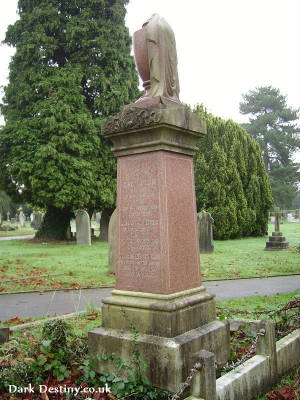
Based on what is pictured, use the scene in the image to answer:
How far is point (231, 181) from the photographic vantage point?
2647cm

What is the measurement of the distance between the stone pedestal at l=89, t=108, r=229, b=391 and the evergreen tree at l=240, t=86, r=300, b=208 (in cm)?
4756

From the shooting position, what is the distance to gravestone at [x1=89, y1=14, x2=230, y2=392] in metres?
3.93

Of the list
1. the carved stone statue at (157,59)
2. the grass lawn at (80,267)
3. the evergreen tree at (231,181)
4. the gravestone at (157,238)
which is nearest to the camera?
the gravestone at (157,238)

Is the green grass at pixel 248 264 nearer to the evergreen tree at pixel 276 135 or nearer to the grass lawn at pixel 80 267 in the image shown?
the grass lawn at pixel 80 267

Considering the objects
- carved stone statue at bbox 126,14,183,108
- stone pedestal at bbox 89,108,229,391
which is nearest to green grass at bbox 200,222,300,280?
stone pedestal at bbox 89,108,229,391

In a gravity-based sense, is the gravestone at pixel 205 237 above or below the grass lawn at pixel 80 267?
above

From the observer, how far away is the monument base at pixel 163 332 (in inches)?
146

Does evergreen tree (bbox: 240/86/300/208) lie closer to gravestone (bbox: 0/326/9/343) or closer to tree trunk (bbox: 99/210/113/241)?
tree trunk (bbox: 99/210/113/241)

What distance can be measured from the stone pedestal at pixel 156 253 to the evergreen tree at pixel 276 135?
4756 cm

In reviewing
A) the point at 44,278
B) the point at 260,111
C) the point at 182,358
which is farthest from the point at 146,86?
the point at 260,111

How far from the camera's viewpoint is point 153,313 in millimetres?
3947

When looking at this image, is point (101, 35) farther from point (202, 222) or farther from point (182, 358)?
point (182, 358)

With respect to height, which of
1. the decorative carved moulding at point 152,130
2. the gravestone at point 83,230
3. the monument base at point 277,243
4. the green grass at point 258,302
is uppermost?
the decorative carved moulding at point 152,130

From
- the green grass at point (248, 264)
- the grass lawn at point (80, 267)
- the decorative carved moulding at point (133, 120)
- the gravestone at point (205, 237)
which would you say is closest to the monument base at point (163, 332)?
the decorative carved moulding at point (133, 120)
